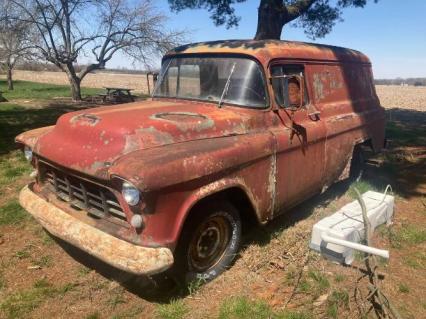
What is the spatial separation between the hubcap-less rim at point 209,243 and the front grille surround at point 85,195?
71 cm

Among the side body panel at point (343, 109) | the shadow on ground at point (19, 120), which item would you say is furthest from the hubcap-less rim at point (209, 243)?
the shadow on ground at point (19, 120)

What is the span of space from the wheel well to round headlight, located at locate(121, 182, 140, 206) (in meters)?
0.58

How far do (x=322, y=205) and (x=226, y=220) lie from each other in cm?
224

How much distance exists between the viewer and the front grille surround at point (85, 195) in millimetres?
3191

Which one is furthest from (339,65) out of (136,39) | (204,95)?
(136,39)

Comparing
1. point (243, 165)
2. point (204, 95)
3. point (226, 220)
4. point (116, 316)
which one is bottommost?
point (116, 316)

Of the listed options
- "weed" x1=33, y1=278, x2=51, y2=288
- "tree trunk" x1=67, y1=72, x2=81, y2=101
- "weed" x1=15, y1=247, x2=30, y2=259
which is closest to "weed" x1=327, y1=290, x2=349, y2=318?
"weed" x1=33, y1=278, x2=51, y2=288

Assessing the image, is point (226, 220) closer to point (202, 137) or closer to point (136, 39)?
point (202, 137)

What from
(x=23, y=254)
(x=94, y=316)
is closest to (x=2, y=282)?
(x=23, y=254)

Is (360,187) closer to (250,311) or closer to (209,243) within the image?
(209,243)

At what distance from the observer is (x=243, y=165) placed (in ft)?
11.8

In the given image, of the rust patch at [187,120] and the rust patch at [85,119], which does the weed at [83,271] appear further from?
the rust patch at [187,120]

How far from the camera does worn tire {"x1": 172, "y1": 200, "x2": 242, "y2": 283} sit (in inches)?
132

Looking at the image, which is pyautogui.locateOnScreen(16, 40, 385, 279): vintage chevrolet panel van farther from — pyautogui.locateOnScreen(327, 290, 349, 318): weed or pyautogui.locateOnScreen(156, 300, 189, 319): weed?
pyautogui.locateOnScreen(327, 290, 349, 318): weed
